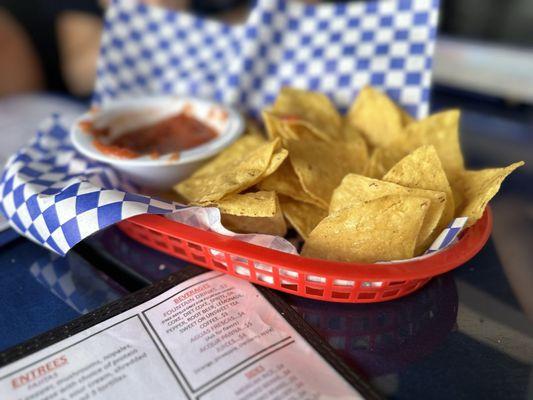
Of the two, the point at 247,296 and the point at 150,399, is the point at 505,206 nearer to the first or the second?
the point at 247,296

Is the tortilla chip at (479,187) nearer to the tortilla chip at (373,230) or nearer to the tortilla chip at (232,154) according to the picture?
the tortilla chip at (373,230)

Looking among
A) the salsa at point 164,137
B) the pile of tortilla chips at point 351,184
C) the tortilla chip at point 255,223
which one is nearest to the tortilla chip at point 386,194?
the pile of tortilla chips at point 351,184

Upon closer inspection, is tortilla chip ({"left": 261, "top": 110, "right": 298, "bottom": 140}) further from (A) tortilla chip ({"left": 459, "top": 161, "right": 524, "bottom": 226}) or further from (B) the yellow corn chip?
(A) tortilla chip ({"left": 459, "top": 161, "right": 524, "bottom": 226})

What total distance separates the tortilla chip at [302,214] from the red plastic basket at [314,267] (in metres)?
0.12

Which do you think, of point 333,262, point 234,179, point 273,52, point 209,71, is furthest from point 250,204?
point 209,71

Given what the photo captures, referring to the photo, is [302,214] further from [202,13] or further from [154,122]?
[202,13]

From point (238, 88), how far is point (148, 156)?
521mm

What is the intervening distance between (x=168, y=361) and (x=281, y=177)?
0.49 meters

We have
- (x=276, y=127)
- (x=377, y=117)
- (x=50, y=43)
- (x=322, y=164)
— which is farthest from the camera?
(x=50, y=43)

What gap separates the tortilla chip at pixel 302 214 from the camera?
1.03 metres

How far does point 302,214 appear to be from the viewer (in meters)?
1.06

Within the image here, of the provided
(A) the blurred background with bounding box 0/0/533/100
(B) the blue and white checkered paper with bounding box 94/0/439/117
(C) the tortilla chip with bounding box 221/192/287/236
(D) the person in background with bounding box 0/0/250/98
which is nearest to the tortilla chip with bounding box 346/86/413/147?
(B) the blue and white checkered paper with bounding box 94/0/439/117

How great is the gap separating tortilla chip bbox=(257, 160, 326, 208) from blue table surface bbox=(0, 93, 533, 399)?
0.23 meters

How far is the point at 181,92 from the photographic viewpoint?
1.76 meters
